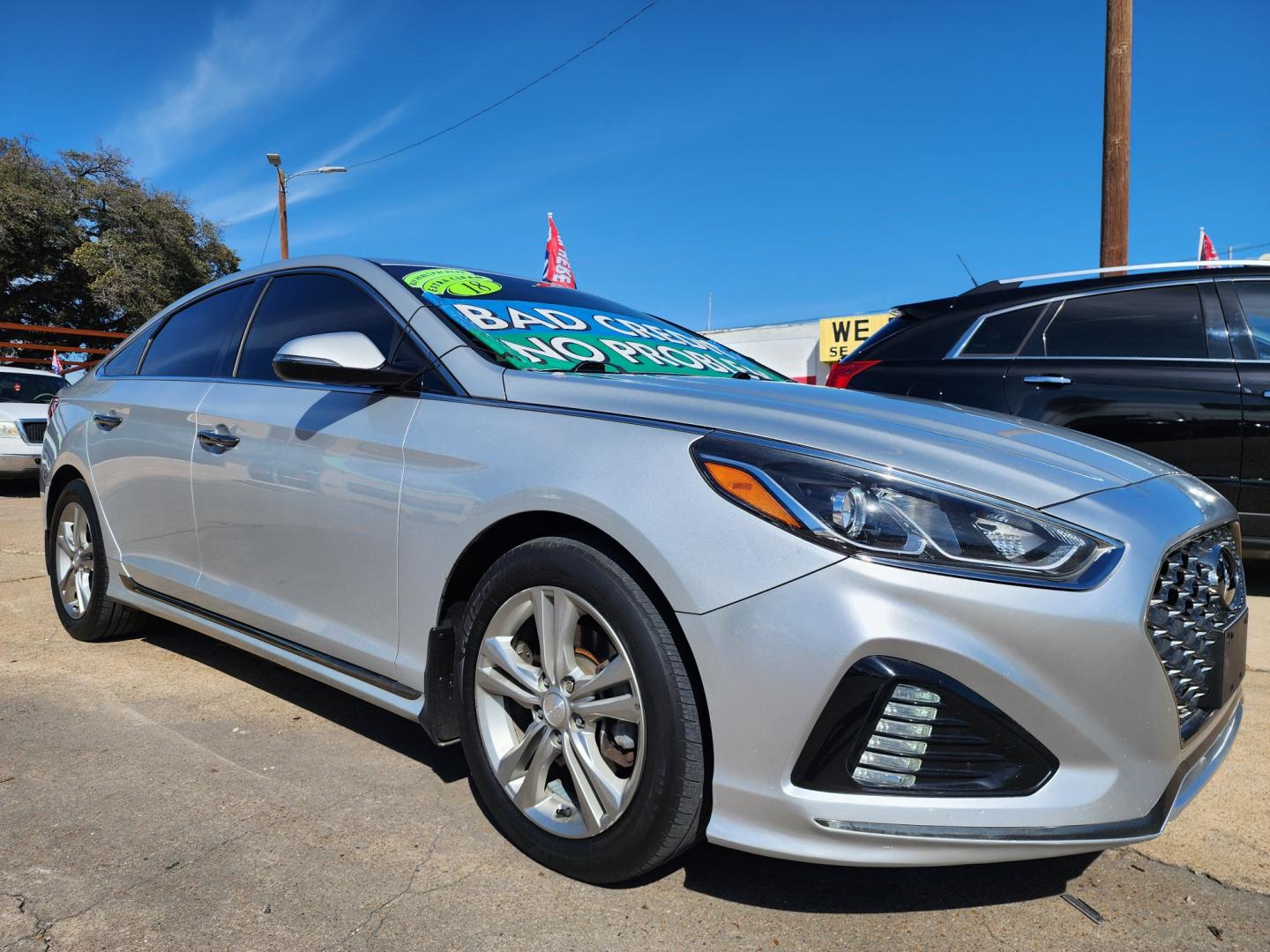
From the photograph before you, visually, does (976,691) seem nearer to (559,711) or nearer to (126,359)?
(559,711)

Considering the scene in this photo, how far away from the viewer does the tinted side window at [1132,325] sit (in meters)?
4.60

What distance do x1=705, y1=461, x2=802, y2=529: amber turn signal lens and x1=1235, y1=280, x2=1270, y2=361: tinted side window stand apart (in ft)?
12.5

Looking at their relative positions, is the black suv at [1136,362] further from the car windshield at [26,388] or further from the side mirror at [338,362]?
the car windshield at [26,388]

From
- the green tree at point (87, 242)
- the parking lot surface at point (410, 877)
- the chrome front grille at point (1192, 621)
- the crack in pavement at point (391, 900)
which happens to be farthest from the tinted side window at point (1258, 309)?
the green tree at point (87, 242)

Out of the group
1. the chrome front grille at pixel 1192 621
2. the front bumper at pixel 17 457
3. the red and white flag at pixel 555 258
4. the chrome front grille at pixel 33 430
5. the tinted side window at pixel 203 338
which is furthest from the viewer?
the red and white flag at pixel 555 258

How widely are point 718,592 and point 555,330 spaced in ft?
4.38

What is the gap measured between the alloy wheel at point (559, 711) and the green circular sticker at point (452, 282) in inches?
44.7

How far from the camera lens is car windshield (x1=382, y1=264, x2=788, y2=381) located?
2.64m

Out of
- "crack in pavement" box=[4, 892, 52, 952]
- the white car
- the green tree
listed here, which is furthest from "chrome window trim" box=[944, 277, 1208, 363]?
the green tree

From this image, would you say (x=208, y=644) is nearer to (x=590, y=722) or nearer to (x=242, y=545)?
(x=242, y=545)

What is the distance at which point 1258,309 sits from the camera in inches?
178

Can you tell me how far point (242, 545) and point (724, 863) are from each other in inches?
68.9

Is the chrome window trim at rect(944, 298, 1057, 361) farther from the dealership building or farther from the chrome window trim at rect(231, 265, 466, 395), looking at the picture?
the dealership building

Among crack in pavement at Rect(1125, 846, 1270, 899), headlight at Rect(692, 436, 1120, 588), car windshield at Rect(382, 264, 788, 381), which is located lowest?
crack in pavement at Rect(1125, 846, 1270, 899)
